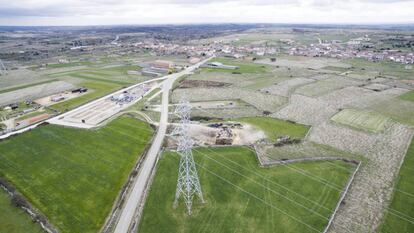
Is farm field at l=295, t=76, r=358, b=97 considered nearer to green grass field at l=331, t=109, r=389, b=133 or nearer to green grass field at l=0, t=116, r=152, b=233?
green grass field at l=331, t=109, r=389, b=133

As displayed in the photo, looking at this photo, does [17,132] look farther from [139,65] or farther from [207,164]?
[139,65]

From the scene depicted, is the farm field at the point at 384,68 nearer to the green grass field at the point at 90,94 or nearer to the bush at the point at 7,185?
the green grass field at the point at 90,94

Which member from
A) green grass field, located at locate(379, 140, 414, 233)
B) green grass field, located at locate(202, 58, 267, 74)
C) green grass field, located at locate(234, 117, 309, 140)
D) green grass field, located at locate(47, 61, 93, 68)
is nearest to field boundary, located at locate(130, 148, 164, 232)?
green grass field, located at locate(234, 117, 309, 140)

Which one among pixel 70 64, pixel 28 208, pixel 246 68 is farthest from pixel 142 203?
pixel 70 64

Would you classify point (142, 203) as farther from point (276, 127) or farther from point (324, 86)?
point (324, 86)

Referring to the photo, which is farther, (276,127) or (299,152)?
(276,127)

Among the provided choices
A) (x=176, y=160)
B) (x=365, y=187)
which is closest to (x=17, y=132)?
(x=176, y=160)

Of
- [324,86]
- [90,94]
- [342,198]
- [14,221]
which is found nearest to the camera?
[14,221]
